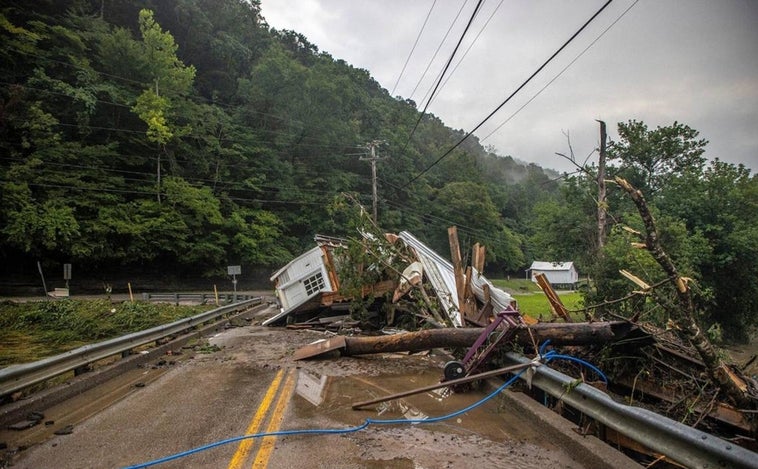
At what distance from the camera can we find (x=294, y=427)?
14.8 feet

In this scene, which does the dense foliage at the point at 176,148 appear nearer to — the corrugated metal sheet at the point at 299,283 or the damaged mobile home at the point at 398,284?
the corrugated metal sheet at the point at 299,283

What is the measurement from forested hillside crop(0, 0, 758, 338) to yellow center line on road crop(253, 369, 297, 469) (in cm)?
788

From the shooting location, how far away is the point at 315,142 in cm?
5106

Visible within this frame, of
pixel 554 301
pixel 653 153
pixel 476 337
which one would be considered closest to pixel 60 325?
pixel 476 337

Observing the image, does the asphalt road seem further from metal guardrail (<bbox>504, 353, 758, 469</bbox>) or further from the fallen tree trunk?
the fallen tree trunk

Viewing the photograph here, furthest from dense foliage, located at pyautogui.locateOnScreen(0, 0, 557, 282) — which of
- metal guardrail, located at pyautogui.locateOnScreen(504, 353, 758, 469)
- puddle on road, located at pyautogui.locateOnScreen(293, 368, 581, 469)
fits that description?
metal guardrail, located at pyautogui.locateOnScreen(504, 353, 758, 469)

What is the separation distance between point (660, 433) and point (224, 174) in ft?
144

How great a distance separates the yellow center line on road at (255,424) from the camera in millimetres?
3632

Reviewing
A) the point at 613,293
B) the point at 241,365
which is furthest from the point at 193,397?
the point at 613,293

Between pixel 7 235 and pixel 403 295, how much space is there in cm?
3035

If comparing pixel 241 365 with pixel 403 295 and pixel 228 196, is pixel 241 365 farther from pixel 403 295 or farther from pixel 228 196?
pixel 228 196

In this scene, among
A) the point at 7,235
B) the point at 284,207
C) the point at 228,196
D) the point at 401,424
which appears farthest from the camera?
the point at 284,207

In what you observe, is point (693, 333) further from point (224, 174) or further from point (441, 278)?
point (224, 174)

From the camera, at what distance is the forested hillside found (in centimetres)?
2228
